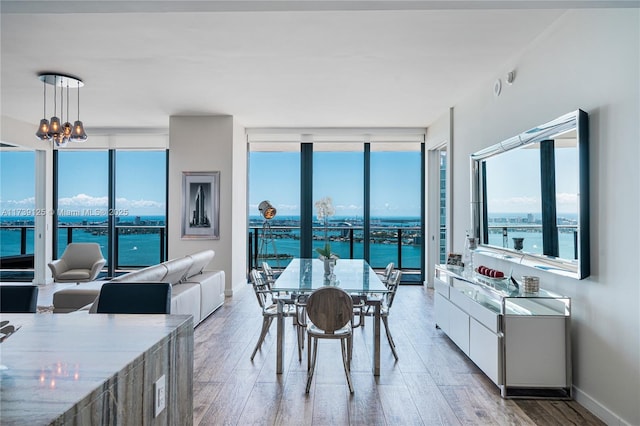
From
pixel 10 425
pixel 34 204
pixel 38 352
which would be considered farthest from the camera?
pixel 34 204

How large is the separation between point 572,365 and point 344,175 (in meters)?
5.12

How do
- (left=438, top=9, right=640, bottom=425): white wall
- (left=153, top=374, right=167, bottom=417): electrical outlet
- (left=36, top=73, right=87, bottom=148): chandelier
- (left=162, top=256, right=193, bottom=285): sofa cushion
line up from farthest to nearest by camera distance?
(left=36, top=73, right=87, bottom=148): chandelier → (left=162, top=256, right=193, bottom=285): sofa cushion → (left=438, top=9, right=640, bottom=425): white wall → (left=153, top=374, right=167, bottom=417): electrical outlet

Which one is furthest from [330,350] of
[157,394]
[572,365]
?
[157,394]

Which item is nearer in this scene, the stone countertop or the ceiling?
the stone countertop

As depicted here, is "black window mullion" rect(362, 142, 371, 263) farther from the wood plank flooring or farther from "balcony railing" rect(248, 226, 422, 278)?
the wood plank flooring

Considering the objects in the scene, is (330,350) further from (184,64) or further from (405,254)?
(405,254)

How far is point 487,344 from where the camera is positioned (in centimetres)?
301

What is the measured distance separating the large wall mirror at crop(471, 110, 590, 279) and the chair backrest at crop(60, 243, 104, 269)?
19.5 feet

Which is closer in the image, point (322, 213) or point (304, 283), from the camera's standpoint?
point (304, 283)

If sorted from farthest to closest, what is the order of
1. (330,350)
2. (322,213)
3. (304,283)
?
(322,213)
(330,350)
(304,283)

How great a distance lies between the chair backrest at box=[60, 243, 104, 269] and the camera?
Answer: 6.35 meters

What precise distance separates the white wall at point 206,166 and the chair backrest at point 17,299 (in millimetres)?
3807

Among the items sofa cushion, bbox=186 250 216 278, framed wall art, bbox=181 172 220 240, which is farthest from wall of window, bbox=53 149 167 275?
sofa cushion, bbox=186 250 216 278

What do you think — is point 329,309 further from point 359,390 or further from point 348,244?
point 348,244
